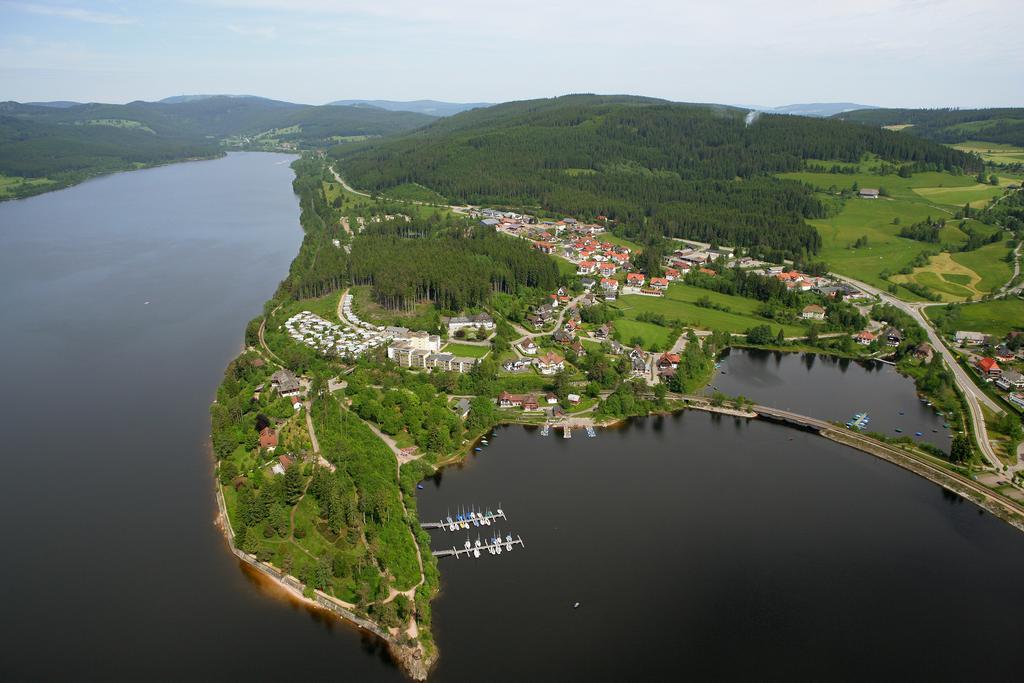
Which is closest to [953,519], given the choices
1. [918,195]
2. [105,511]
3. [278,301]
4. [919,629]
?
[919,629]

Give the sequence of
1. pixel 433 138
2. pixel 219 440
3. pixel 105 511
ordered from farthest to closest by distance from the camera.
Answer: pixel 433 138 → pixel 219 440 → pixel 105 511

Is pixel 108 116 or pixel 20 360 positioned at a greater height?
pixel 108 116

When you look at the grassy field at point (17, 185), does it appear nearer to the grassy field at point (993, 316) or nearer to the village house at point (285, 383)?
the village house at point (285, 383)

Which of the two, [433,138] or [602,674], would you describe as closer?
[602,674]

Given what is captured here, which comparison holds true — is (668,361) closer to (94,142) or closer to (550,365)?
(550,365)

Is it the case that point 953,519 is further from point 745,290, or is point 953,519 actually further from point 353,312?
point 353,312

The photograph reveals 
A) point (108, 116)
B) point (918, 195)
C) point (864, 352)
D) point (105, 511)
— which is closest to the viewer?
point (105, 511)

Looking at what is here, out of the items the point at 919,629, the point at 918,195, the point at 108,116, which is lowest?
the point at 919,629
